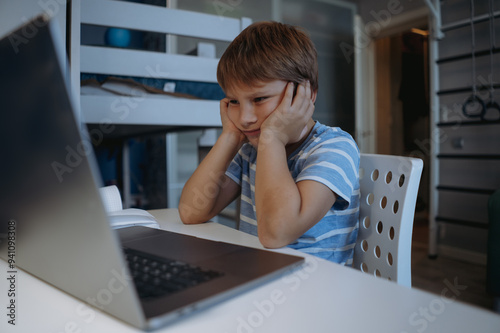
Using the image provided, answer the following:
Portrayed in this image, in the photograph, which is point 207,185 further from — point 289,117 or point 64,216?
point 64,216

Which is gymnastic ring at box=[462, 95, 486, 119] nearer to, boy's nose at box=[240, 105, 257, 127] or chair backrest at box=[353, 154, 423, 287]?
chair backrest at box=[353, 154, 423, 287]

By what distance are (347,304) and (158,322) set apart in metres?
0.15

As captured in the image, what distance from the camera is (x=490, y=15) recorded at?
6.44 ft

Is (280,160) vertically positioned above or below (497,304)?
above

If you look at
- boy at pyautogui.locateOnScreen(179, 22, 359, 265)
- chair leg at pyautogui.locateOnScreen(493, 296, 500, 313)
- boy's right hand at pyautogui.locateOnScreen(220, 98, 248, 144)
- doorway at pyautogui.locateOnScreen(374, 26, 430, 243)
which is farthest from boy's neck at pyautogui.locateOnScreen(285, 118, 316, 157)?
doorway at pyautogui.locateOnScreen(374, 26, 430, 243)

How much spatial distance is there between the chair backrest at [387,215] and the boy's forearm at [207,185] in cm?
28

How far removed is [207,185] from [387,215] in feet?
1.18

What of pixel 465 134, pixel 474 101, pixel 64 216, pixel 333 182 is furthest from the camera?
pixel 465 134

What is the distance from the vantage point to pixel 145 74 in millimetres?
1227

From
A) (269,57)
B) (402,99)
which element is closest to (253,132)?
(269,57)

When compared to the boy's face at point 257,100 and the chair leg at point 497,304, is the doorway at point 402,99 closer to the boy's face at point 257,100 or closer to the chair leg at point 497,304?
the chair leg at point 497,304

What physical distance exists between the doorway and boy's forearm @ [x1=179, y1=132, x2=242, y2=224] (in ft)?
10.8

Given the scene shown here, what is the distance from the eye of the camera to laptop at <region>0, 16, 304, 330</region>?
23 cm

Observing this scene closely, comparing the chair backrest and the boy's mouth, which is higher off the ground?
the boy's mouth
